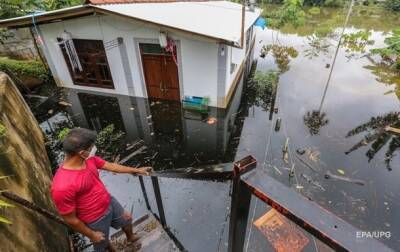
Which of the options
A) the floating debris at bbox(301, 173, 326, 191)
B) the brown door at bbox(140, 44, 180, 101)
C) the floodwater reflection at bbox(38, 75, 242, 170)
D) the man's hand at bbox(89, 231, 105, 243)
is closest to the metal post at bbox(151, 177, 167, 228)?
the man's hand at bbox(89, 231, 105, 243)

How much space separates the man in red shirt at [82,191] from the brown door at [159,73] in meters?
6.60

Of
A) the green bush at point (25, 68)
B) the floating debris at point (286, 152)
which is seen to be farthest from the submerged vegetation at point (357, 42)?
the green bush at point (25, 68)

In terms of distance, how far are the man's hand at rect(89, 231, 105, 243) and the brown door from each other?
7134mm

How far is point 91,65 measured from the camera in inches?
385

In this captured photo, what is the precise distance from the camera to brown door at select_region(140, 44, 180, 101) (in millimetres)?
8641

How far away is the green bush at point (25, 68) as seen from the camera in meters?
10.2

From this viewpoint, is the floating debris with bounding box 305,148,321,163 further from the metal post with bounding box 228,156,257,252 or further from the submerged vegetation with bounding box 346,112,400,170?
the metal post with bounding box 228,156,257,252

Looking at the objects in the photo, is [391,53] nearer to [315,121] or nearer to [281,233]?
[315,121]

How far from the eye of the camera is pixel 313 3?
41.9 m

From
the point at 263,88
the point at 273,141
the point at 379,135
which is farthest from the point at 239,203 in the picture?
the point at 263,88

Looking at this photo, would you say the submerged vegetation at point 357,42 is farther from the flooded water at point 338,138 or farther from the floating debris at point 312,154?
the floating debris at point 312,154

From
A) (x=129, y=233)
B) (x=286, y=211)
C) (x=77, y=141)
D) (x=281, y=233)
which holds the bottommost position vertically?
(x=281, y=233)

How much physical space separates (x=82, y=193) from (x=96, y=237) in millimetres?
614

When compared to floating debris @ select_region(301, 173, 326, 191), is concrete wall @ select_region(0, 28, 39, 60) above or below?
above
